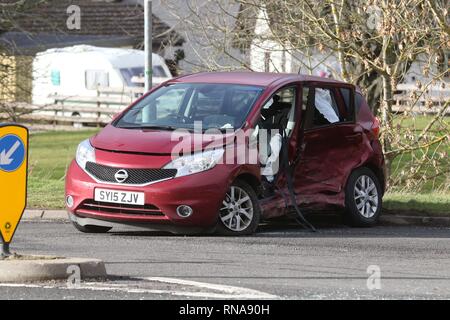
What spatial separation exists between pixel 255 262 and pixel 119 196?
220 cm

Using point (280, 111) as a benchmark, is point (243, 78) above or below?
above

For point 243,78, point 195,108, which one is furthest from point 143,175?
point 243,78

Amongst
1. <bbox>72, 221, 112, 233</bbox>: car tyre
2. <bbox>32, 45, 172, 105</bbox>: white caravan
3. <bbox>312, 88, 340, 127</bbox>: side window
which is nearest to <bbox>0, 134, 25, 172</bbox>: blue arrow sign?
<bbox>72, 221, 112, 233</bbox>: car tyre

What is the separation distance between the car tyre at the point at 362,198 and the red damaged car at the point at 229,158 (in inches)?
0.5

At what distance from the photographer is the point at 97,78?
46.5 meters

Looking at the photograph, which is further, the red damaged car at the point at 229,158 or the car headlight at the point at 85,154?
the car headlight at the point at 85,154

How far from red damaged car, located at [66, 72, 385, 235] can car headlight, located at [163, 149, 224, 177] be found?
0.01 meters

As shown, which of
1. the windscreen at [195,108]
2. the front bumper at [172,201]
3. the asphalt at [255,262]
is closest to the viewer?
the asphalt at [255,262]

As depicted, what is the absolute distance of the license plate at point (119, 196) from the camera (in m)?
13.4

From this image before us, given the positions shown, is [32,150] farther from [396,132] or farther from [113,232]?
[113,232]

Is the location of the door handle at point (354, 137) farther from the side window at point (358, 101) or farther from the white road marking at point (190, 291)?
the white road marking at point (190, 291)

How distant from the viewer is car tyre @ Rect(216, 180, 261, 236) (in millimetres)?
13703

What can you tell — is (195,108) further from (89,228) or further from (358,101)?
(358,101)

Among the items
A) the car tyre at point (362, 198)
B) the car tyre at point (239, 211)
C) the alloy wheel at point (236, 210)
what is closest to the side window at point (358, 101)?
the car tyre at point (362, 198)
